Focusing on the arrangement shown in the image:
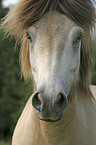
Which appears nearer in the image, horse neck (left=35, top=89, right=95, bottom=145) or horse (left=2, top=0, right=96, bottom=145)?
horse (left=2, top=0, right=96, bottom=145)

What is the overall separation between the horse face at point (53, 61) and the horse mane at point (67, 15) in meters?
0.13

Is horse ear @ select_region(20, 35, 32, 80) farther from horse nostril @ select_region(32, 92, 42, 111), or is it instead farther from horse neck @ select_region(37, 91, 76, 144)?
horse nostril @ select_region(32, 92, 42, 111)

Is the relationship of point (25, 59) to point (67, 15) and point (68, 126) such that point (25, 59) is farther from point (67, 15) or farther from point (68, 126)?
point (68, 126)

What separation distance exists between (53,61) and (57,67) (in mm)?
80

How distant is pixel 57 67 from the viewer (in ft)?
7.10

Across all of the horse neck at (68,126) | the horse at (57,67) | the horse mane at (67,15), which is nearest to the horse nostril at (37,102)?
the horse at (57,67)

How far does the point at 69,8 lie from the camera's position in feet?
8.41

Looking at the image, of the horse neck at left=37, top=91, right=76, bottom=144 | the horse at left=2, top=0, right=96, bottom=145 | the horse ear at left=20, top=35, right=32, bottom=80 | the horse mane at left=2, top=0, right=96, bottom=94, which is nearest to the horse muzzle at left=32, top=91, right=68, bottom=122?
the horse at left=2, top=0, right=96, bottom=145

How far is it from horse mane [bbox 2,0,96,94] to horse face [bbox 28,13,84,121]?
130mm

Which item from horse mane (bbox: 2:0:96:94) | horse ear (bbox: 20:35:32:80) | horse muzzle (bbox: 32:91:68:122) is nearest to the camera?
horse muzzle (bbox: 32:91:68:122)

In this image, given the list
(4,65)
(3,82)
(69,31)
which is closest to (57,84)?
(69,31)

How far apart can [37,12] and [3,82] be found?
74.7 feet

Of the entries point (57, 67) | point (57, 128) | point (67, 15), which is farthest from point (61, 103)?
point (67, 15)

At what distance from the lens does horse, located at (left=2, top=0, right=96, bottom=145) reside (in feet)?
6.73
